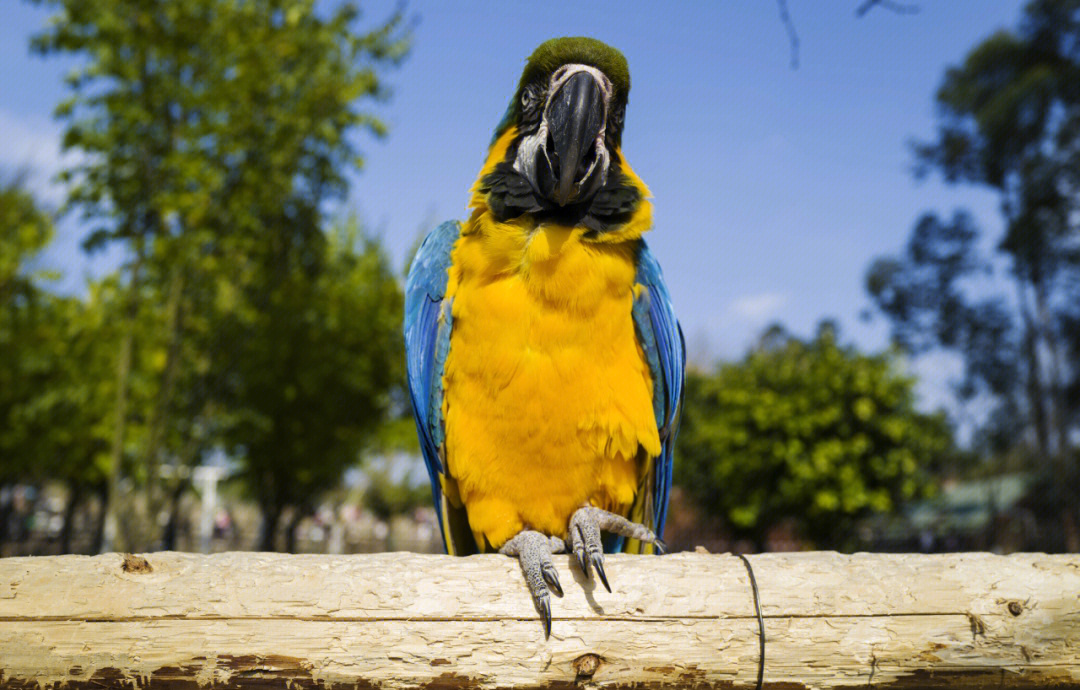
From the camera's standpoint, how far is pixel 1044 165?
33.1 feet

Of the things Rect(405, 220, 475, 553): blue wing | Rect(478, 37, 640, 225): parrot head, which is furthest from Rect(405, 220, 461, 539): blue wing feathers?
Result: Rect(478, 37, 640, 225): parrot head

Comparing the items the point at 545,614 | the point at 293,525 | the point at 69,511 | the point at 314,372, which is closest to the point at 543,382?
the point at 545,614

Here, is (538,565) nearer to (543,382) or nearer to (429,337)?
(543,382)

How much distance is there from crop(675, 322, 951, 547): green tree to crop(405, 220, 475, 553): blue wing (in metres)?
8.05

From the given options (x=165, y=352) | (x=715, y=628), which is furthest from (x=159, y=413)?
(x=715, y=628)

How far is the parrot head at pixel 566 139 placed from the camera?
185 centimetres

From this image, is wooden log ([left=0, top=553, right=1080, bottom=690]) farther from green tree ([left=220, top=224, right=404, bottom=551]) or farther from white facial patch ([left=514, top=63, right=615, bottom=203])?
green tree ([left=220, top=224, right=404, bottom=551])

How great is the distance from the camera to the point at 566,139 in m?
1.83

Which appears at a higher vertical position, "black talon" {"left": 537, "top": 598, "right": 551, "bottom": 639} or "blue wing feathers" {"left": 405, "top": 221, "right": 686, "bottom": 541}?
"blue wing feathers" {"left": 405, "top": 221, "right": 686, "bottom": 541}

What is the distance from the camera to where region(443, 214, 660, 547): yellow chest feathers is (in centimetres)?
188

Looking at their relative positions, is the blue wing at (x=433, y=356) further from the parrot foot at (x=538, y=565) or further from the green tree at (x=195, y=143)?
the green tree at (x=195, y=143)

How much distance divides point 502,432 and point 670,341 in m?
0.65

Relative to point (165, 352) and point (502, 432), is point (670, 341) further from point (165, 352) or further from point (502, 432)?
point (165, 352)

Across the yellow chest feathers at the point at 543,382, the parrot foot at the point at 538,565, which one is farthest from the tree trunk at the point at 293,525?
the parrot foot at the point at 538,565
